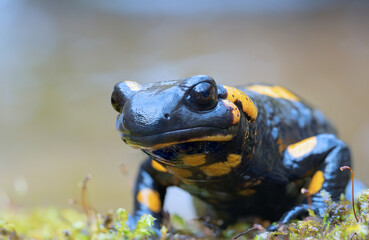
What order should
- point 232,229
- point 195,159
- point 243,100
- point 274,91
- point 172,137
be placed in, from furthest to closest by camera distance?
1. point 274,91
2. point 232,229
3. point 243,100
4. point 195,159
5. point 172,137

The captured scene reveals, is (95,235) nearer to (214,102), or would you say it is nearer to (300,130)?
(214,102)

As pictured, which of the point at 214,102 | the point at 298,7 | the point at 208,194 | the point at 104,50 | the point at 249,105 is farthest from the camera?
the point at 298,7

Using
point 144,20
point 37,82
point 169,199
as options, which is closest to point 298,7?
point 144,20

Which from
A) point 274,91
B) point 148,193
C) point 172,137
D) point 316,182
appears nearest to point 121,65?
point 274,91

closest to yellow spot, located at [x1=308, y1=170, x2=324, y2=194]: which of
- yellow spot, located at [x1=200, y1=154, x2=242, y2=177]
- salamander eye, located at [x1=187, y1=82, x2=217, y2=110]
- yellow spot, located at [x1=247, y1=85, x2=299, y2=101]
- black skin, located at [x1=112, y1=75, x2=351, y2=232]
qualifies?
black skin, located at [x1=112, y1=75, x2=351, y2=232]

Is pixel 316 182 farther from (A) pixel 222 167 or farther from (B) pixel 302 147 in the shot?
(A) pixel 222 167

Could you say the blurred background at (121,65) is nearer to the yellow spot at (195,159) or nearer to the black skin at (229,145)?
the black skin at (229,145)
